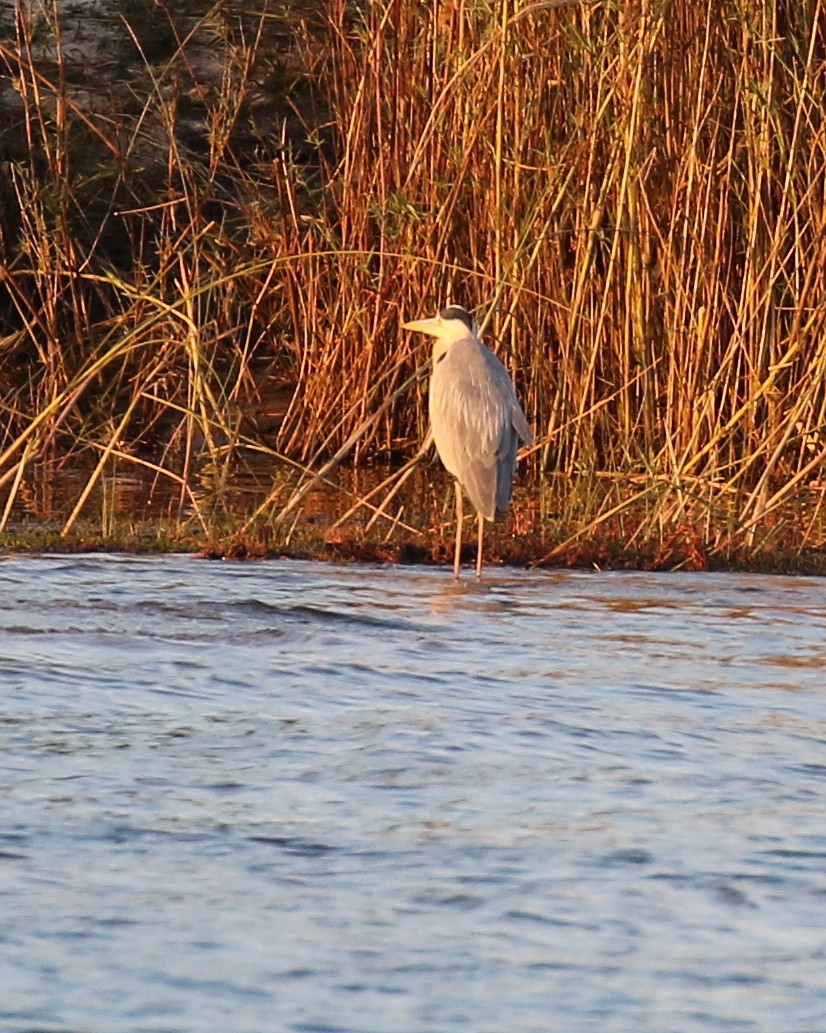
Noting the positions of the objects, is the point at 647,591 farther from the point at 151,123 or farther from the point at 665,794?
the point at 151,123

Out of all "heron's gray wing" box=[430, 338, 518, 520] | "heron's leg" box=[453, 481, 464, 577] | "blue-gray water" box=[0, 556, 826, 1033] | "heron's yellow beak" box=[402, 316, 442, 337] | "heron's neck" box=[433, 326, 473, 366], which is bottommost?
"blue-gray water" box=[0, 556, 826, 1033]

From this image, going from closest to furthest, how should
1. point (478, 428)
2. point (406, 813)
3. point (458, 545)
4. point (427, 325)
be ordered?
1. point (406, 813)
2. point (458, 545)
3. point (478, 428)
4. point (427, 325)

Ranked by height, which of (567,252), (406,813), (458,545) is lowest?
(406,813)

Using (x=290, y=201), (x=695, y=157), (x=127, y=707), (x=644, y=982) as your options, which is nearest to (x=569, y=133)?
(x=695, y=157)

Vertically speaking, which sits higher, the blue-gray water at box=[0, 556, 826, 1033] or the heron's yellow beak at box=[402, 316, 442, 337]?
the heron's yellow beak at box=[402, 316, 442, 337]

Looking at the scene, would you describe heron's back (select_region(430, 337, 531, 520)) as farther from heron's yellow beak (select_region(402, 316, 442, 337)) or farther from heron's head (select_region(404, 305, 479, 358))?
heron's yellow beak (select_region(402, 316, 442, 337))

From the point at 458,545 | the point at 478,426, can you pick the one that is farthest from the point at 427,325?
the point at 458,545

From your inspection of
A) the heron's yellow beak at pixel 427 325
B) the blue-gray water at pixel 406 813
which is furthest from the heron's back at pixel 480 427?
the blue-gray water at pixel 406 813

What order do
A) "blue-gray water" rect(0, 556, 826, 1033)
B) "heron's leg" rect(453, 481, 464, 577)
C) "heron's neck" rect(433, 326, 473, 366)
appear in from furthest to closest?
"heron's neck" rect(433, 326, 473, 366), "heron's leg" rect(453, 481, 464, 577), "blue-gray water" rect(0, 556, 826, 1033)

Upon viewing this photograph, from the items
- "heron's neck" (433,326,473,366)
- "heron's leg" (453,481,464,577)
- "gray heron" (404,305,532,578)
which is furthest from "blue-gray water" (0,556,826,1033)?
"heron's neck" (433,326,473,366)

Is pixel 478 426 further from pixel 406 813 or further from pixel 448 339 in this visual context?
pixel 406 813

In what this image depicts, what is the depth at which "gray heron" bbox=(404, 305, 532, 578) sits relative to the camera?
878 centimetres

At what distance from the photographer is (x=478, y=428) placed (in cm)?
884

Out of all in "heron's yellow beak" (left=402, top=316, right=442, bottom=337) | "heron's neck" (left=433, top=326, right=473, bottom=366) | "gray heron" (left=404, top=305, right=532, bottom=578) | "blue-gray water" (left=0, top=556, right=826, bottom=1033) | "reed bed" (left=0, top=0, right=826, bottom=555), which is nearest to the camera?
"blue-gray water" (left=0, top=556, right=826, bottom=1033)
